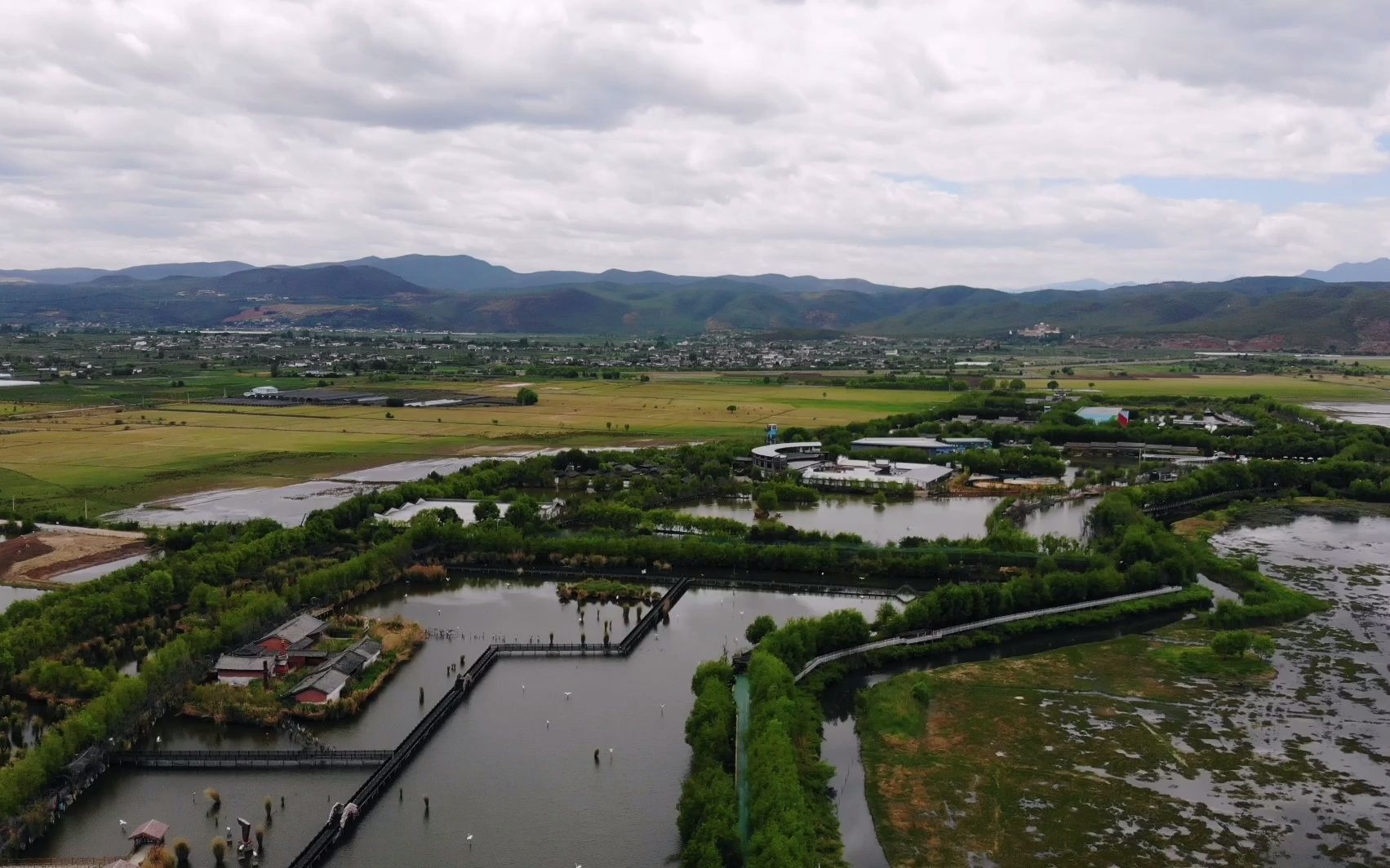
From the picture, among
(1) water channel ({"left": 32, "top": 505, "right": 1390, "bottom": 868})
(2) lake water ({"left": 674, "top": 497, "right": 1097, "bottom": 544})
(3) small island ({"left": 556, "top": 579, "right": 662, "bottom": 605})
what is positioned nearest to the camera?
(1) water channel ({"left": 32, "top": 505, "right": 1390, "bottom": 868})

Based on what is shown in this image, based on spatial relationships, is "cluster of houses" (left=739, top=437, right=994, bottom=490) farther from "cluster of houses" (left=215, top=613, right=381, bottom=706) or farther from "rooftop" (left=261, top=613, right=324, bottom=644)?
"cluster of houses" (left=215, top=613, right=381, bottom=706)

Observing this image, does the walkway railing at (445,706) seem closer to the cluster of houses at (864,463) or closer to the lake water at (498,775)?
the lake water at (498,775)

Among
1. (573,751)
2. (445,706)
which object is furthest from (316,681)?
(573,751)

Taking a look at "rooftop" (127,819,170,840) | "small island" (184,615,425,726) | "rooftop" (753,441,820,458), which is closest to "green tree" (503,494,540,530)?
"small island" (184,615,425,726)

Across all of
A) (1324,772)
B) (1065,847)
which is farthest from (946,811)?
(1324,772)

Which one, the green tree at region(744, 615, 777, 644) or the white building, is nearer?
the green tree at region(744, 615, 777, 644)

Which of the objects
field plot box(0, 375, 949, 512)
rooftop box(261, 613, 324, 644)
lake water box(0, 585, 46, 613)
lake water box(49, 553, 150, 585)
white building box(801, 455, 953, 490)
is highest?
field plot box(0, 375, 949, 512)

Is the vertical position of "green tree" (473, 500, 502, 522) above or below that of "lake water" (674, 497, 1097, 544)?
above

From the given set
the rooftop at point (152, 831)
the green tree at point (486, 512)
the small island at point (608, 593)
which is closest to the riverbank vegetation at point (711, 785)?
the rooftop at point (152, 831)
